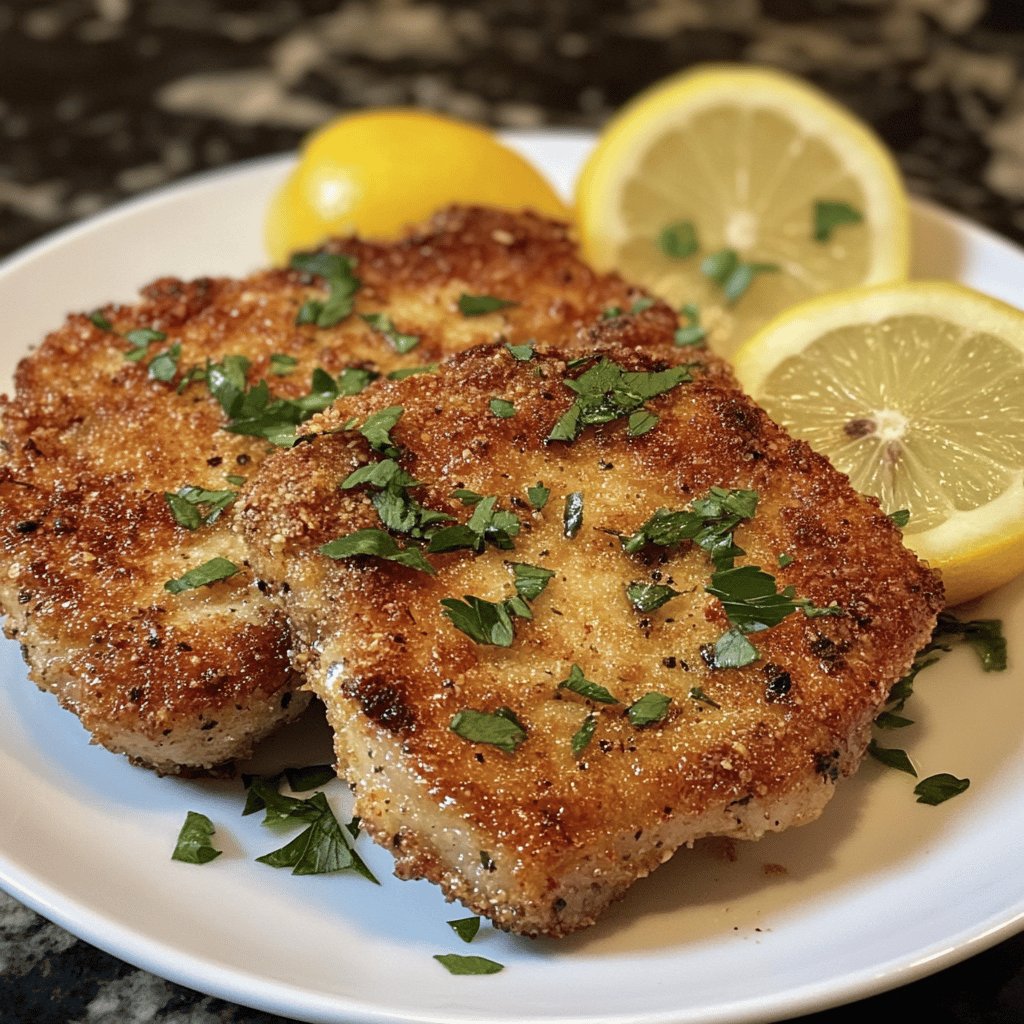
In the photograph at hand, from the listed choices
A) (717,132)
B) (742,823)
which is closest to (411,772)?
(742,823)

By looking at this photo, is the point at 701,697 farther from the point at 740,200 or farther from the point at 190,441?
the point at 740,200

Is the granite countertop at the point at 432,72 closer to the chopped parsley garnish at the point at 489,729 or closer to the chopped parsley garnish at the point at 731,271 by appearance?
the chopped parsley garnish at the point at 731,271

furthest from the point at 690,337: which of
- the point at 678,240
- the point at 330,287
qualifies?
the point at 330,287

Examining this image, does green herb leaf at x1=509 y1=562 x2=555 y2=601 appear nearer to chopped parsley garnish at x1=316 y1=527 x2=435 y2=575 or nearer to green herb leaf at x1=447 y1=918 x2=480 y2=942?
chopped parsley garnish at x1=316 y1=527 x2=435 y2=575

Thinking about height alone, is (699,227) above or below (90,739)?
above

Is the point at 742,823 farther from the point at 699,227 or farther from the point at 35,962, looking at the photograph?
the point at 699,227

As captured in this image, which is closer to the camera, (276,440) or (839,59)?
(276,440)

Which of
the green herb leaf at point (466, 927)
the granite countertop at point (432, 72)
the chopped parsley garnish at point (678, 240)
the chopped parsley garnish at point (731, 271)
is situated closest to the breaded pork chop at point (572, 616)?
the green herb leaf at point (466, 927)
